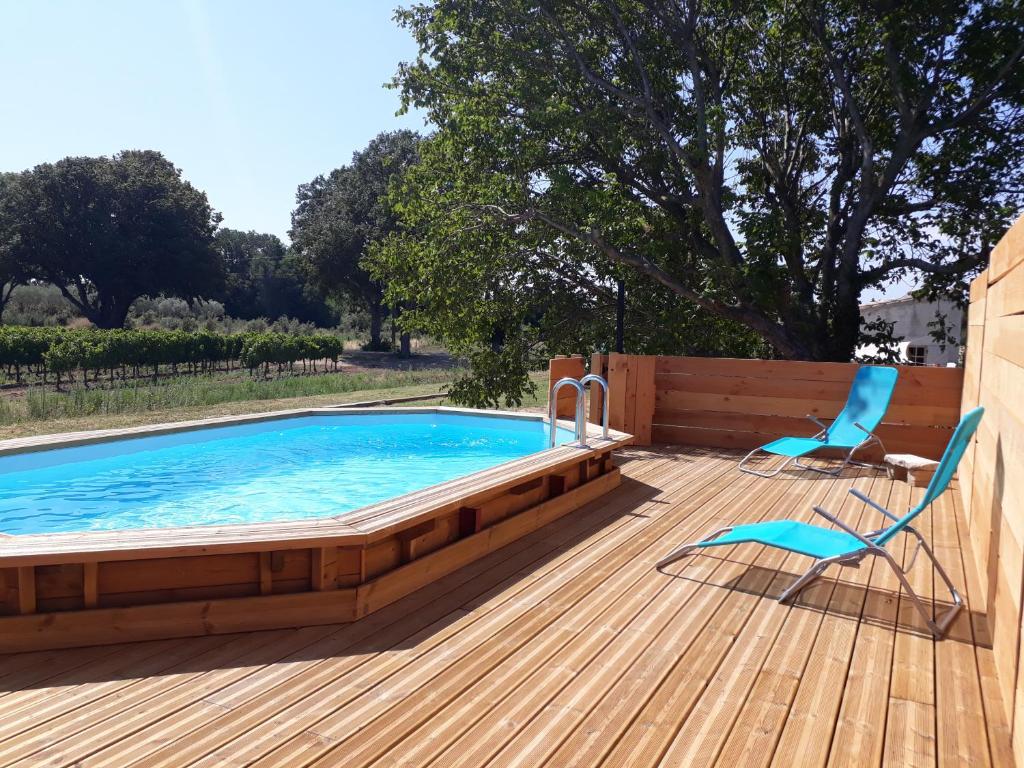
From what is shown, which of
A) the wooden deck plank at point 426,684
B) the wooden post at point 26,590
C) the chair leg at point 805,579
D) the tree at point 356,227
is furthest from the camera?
the tree at point 356,227

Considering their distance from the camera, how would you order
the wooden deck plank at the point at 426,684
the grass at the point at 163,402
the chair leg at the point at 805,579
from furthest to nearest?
the grass at the point at 163,402
the chair leg at the point at 805,579
the wooden deck plank at the point at 426,684

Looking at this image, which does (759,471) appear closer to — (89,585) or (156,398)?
(89,585)

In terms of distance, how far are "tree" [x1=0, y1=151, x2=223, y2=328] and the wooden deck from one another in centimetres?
3567

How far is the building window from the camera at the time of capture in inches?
709

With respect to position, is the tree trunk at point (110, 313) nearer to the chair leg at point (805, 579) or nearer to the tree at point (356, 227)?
the tree at point (356, 227)

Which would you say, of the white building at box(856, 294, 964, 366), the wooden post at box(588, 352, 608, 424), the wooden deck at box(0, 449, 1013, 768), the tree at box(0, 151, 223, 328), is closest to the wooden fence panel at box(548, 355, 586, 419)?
the wooden post at box(588, 352, 608, 424)

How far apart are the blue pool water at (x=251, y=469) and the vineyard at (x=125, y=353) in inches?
422

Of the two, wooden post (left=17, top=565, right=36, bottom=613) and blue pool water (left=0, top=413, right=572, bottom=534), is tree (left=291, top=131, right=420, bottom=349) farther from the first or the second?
wooden post (left=17, top=565, right=36, bottom=613)

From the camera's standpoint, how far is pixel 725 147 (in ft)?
36.1

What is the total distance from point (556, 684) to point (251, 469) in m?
6.10

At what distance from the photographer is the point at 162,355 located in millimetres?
19906

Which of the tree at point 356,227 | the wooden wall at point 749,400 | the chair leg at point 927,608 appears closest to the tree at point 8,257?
the tree at point 356,227

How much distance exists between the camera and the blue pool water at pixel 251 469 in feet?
20.7

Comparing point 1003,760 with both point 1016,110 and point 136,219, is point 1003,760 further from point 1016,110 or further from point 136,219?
point 136,219
